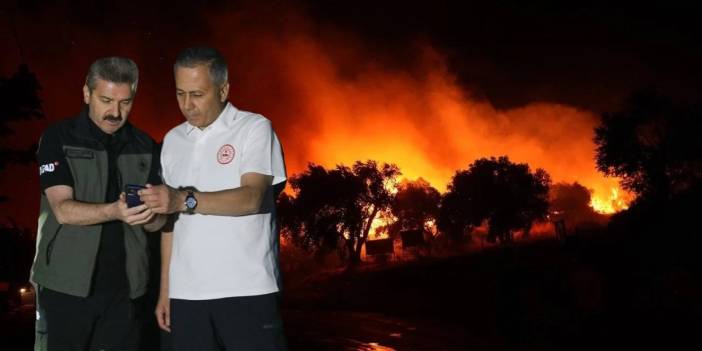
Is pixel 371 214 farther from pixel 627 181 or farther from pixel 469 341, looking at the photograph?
pixel 469 341

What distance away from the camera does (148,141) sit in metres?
5.14

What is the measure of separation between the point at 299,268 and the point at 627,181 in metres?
46.1

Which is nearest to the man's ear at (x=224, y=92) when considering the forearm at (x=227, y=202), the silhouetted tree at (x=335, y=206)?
the forearm at (x=227, y=202)

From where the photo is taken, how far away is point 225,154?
14.2 ft

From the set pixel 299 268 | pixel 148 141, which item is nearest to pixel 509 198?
pixel 299 268

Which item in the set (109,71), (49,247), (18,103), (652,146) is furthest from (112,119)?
(652,146)

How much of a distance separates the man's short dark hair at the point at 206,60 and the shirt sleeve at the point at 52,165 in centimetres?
121

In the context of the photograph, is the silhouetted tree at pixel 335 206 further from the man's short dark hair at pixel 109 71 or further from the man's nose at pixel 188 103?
the man's nose at pixel 188 103

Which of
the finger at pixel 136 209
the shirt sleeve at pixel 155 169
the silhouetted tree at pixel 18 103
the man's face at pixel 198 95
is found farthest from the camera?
the silhouetted tree at pixel 18 103

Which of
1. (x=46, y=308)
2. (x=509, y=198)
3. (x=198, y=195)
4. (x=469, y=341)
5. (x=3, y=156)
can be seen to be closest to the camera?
(x=198, y=195)

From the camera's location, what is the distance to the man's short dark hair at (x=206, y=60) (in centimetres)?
429

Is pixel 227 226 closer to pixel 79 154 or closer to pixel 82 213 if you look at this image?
pixel 82 213

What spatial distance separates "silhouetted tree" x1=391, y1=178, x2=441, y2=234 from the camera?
8431 centimetres

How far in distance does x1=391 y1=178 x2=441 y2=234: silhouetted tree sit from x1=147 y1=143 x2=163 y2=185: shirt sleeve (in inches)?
3021
